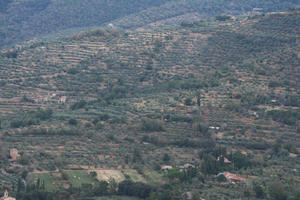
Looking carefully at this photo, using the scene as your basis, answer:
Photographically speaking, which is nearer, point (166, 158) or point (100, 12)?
point (166, 158)

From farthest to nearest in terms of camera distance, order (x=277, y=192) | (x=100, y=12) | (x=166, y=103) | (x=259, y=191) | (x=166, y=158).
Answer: (x=100, y=12) < (x=166, y=103) < (x=166, y=158) < (x=259, y=191) < (x=277, y=192)

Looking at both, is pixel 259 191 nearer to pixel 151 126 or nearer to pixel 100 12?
pixel 151 126

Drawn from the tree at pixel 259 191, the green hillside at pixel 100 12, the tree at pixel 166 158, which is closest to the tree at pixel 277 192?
the tree at pixel 259 191

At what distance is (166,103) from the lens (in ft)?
168

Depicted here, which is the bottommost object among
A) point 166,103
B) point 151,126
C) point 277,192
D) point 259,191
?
point 259,191

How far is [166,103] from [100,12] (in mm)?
73432

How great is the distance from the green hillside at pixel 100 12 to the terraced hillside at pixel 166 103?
32514 mm

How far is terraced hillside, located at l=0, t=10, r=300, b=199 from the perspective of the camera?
3803 cm

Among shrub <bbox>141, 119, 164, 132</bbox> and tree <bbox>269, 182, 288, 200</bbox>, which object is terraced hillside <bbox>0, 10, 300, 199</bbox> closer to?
shrub <bbox>141, 119, 164, 132</bbox>

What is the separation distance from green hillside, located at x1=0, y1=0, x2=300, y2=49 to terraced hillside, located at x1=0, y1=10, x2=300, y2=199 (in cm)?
3251

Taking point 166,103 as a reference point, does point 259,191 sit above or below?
below

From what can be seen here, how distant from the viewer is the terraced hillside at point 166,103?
38031 millimetres

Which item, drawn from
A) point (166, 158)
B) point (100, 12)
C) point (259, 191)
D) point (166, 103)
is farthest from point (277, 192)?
point (100, 12)

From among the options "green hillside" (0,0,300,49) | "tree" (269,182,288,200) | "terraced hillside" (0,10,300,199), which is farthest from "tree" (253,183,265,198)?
"green hillside" (0,0,300,49)
